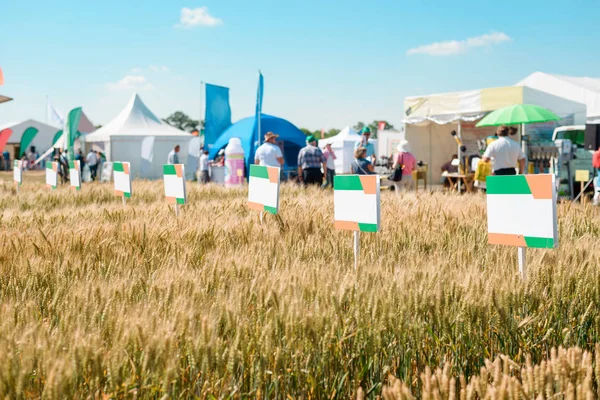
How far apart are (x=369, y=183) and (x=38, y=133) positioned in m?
33.6

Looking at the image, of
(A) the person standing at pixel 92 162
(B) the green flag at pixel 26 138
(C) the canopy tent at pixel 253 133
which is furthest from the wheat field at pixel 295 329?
(B) the green flag at pixel 26 138

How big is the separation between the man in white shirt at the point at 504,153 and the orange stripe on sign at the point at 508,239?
490 centimetres

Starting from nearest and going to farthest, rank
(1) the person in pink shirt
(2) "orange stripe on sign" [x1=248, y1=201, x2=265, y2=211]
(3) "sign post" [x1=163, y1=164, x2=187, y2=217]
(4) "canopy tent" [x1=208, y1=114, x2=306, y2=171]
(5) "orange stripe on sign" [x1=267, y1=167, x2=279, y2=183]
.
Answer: (5) "orange stripe on sign" [x1=267, y1=167, x2=279, y2=183] < (2) "orange stripe on sign" [x1=248, y1=201, x2=265, y2=211] < (3) "sign post" [x1=163, y1=164, x2=187, y2=217] < (1) the person in pink shirt < (4) "canopy tent" [x1=208, y1=114, x2=306, y2=171]

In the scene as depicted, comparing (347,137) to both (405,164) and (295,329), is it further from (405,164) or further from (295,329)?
(295,329)

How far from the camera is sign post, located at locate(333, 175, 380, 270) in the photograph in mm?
3699

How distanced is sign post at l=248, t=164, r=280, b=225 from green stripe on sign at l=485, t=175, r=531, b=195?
2080mm

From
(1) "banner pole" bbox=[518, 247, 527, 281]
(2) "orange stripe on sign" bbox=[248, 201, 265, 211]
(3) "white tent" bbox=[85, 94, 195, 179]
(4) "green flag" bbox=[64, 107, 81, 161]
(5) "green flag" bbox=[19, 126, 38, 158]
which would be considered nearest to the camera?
(1) "banner pole" bbox=[518, 247, 527, 281]

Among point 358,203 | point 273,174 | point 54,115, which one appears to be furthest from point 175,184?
→ point 54,115

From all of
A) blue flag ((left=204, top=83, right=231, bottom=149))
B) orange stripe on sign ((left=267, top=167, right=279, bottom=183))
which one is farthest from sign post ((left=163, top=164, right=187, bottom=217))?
blue flag ((left=204, top=83, right=231, bottom=149))

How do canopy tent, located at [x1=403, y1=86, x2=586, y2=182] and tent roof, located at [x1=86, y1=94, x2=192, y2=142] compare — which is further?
tent roof, located at [x1=86, y1=94, x2=192, y2=142]

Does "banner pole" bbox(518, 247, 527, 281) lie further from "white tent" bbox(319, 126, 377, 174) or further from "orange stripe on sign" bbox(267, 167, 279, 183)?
"white tent" bbox(319, 126, 377, 174)

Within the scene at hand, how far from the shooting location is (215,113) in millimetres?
19562

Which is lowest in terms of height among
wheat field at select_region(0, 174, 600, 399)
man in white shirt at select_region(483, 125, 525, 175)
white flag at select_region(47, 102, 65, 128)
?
wheat field at select_region(0, 174, 600, 399)

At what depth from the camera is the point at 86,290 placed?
2.14m
